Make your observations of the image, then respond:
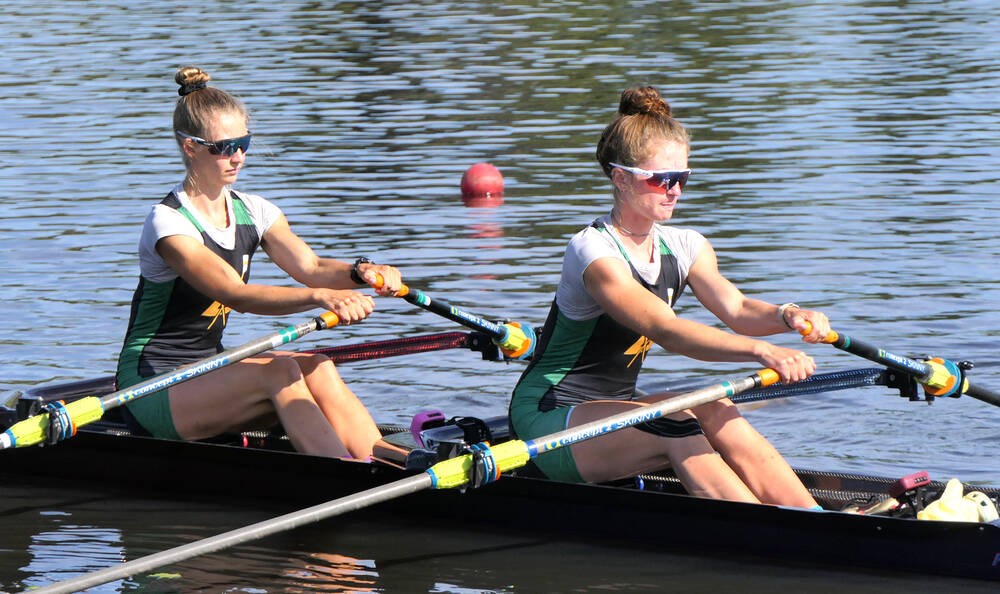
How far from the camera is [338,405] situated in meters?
7.09

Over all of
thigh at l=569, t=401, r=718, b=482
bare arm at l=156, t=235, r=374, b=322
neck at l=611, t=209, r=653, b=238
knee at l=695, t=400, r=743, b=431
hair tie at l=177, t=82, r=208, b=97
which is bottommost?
thigh at l=569, t=401, r=718, b=482

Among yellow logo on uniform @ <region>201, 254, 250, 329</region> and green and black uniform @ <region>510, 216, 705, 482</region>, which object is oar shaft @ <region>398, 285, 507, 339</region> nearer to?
yellow logo on uniform @ <region>201, 254, 250, 329</region>

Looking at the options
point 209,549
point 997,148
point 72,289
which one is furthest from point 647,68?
point 209,549

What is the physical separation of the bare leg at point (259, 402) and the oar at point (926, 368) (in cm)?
226

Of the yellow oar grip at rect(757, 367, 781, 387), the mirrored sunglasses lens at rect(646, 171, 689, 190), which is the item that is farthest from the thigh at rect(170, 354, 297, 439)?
the yellow oar grip at rect(757, 367, 781, 387)

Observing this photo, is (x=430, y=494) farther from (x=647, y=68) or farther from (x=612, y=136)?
(x=647, y=68)

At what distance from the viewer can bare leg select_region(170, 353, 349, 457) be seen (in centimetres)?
694

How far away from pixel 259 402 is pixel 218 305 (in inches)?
22.4

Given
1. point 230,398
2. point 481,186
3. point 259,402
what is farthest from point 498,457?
point 481,186

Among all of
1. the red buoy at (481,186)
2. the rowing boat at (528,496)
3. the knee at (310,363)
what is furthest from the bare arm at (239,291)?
the red buoy at (481,186)

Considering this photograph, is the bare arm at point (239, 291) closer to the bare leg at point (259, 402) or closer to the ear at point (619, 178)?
the bare leg at point (259, 402)

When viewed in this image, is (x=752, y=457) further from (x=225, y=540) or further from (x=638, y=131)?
(x=225, y=540)

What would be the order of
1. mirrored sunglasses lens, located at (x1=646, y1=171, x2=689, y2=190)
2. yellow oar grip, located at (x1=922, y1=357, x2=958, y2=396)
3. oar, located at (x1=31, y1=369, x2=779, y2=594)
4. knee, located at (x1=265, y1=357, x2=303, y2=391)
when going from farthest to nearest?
1. knee, located at (x1=265, y1=357, x2=303, y2=391)
2. yellow oar grip, located at (x1=922, y1=357, x2=958, y2=396)
3. mirrored sunglasses lens, located at (x1=646, y1=171, x2=689, y2=190)
4. oar, located at (x1=31, y1=369, x2=779, y2=594)

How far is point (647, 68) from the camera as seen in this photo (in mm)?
22078
